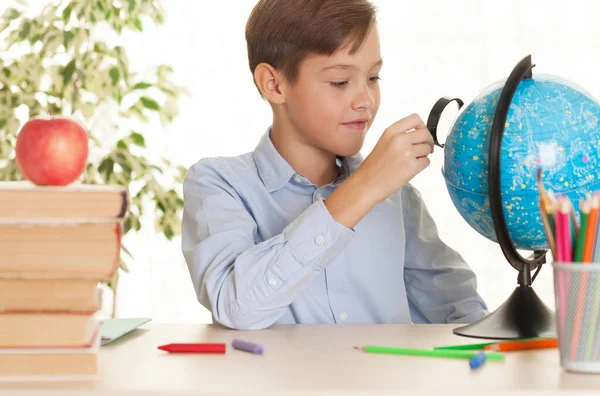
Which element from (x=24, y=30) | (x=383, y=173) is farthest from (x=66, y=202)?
(x=24, y=30)

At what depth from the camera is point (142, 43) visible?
326cm

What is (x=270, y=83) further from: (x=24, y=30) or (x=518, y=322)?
(x=24, y=30)

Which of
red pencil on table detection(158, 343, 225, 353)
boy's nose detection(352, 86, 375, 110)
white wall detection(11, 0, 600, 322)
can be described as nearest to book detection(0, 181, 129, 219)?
red pencil on table detection(158, 343, 225, 353)

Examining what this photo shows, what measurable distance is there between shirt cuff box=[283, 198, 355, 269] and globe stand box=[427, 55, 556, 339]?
227 millimetres

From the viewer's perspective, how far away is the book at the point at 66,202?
0.88m

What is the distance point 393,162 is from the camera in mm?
1276

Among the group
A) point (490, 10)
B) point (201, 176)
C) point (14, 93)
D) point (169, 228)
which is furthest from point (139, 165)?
point (490, 10)

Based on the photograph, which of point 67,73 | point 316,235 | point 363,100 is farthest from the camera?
point 67,73

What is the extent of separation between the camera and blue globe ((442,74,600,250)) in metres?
1.15

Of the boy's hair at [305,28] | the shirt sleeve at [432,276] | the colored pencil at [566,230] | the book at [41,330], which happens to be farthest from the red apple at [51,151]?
the shirt sleeve at [432,276]

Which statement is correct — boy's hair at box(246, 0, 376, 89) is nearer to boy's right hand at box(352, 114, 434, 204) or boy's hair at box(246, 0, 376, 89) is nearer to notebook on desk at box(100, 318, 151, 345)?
boy's right hand at box(352, 114, 434, 204)

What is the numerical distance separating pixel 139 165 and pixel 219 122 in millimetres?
547

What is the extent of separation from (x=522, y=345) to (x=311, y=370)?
330mm

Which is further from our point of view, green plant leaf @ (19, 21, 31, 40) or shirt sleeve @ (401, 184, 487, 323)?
green plant leaf @ (19, 21, 31, 40)
